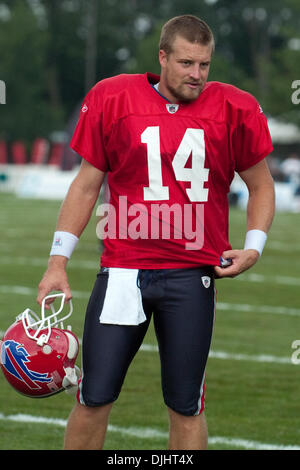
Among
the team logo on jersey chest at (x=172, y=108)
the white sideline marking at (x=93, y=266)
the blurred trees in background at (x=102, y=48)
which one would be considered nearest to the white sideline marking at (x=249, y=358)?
the team logo on jersey chest at (x=172, y=108)

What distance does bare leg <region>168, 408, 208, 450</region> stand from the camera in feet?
14.1

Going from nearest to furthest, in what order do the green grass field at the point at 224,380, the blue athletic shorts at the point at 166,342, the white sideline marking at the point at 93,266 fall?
1. the blue athletic shorts at the point at 166,342
2. the green grass field at the point at 224,380
3. the white sideline marking at the point at 93,266

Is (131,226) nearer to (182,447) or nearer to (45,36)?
(182,447)

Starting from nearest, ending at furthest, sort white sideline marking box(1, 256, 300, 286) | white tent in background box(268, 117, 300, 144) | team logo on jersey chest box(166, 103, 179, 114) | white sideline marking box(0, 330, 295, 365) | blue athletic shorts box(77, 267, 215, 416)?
blue athletic shorts box(77, 267, 215, 416), team logo on jersey chest box(166, 103, 179, 114), white sideline marking box(0, 330, 295, 365), white sideline marking box(1, 256, 300, 286), white tent in background box(268, 117, 300, 144)

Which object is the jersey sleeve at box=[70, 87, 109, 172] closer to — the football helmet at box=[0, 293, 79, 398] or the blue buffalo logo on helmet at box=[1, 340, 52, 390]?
the football helmet at box=[0, 293, 79, 398]

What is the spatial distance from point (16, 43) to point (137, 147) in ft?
188

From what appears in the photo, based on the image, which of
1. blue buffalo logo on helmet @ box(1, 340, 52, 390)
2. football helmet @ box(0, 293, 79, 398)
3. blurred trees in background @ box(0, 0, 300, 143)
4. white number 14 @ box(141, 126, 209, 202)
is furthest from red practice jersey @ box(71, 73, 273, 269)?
blurred trees in background @ box(0, 0, 300, 143)

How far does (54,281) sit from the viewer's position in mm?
4367

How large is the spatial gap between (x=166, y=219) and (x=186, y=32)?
0.75 m

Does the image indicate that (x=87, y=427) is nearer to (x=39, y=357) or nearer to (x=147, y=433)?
(x=39, y=357)

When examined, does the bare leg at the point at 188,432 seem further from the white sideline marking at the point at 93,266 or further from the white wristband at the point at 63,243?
the white sideline marking at the point at 93,266

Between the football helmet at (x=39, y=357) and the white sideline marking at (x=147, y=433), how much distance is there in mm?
1540

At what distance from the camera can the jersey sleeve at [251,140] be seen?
4.42 meters

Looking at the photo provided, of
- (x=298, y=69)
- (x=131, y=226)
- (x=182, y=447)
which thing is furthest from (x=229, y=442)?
(x=298, y=69)
